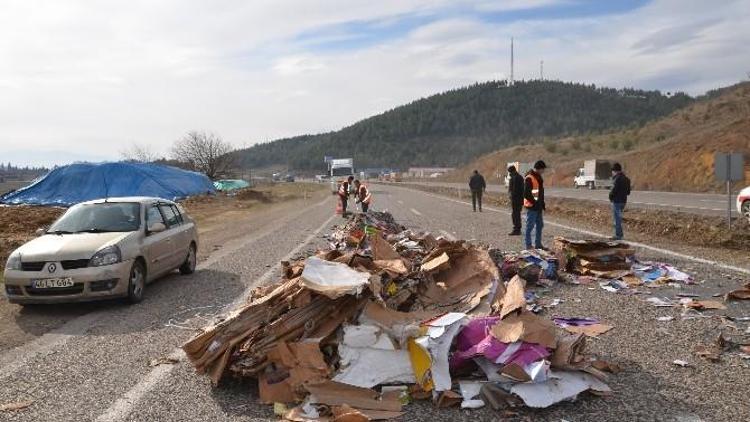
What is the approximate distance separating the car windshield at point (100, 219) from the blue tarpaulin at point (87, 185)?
26278 millimetres

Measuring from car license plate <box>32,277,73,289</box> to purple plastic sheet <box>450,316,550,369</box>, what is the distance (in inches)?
228

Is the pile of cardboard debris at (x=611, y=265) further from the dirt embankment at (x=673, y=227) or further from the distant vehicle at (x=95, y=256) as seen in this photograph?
the distant vehicle at (x=95, y=256)

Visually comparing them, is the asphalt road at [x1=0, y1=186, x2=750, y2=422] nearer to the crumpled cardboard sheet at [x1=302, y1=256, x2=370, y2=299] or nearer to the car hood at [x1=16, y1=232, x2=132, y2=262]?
the car hood at [x1=16, y1=232, x2=132, y2=262]

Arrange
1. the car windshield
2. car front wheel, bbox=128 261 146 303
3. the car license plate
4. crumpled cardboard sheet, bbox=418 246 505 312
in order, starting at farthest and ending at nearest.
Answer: the car windshield, car front wheel, bbox=128 261 146 303, the car license plate, crumpled cardboard sheet, bbox=418 246 505 312

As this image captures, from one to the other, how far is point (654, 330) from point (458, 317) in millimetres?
2613

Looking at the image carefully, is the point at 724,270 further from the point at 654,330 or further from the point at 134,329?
the point at 134,329

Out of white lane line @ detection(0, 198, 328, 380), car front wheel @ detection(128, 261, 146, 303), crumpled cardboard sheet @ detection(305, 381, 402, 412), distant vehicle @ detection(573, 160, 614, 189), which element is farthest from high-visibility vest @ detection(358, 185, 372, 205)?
distant vehicle @ detection(573, 160, 614, 189)


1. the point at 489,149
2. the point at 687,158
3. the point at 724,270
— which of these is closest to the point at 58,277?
the point at 724,270

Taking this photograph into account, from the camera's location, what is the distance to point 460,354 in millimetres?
5242

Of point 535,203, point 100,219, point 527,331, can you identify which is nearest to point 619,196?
point 535,203

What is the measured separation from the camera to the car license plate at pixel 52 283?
841cm

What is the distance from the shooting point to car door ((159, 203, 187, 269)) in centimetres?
1082

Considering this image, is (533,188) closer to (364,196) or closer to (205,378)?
(205,378)

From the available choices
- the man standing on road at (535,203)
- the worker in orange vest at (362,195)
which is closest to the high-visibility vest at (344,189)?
the worker in orange vest at (362,195)
